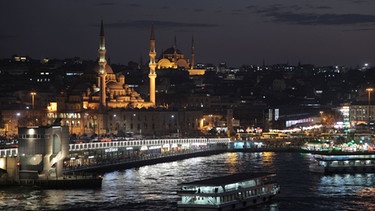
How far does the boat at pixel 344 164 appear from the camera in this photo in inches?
1767

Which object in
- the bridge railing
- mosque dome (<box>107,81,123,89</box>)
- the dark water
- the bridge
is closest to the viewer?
the dark water

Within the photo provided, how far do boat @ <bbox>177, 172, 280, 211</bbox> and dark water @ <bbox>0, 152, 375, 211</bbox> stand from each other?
57 centimetres

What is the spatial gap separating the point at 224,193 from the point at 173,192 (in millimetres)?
5519

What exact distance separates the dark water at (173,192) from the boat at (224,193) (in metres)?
0.57

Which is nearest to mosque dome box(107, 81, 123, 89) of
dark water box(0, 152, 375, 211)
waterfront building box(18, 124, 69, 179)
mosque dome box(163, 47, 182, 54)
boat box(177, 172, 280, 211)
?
dark water box(0, 152, 375, 211)

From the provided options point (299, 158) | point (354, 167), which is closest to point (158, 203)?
point (354, 167)

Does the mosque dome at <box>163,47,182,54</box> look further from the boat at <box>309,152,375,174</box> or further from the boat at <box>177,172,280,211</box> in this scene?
the boat at <box>177,172,280,211</box>

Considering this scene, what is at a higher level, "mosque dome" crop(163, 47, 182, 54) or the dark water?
"mosque dome" crop(163, 47, 182, 54)

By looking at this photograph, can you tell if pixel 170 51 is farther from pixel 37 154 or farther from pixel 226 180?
pixel 226 180

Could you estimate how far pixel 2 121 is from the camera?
71.5 metres

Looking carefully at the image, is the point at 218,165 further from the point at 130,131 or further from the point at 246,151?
the point at 130,131

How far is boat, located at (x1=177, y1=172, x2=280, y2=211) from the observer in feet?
99.6

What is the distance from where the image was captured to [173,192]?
3591cm

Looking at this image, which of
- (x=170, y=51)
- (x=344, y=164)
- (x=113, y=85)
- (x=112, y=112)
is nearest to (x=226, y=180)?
(x=344, y=164)
